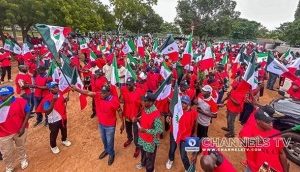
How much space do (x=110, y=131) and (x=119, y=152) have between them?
3.69 feet

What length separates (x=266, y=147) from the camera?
3.65 metres

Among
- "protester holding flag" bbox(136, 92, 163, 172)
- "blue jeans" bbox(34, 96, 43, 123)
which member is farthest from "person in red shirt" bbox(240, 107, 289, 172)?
"blue jeans" bbox(34, 96, 43, 123)

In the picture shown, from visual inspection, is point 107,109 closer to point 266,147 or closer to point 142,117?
point 142,117

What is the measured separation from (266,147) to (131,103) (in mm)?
3407

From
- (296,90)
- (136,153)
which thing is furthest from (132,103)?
(296,90)

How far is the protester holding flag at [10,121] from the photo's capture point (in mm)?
5305

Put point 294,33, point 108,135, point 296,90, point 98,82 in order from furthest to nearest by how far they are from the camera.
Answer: point 294,33 < point 98,82 < point 296,90 < point 108,135

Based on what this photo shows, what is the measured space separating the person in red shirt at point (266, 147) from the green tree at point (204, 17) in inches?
1810

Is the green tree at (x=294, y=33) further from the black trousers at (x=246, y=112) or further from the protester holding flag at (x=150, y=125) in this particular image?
the protester holding flag at (x=150, y=125)

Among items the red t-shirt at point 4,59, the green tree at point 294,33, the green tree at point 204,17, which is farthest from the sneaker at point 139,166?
the green tree at point 204,17

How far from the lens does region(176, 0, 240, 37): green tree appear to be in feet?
157

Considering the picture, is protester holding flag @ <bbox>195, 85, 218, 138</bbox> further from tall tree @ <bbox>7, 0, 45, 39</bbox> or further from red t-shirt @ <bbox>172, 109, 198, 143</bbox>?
tall tree @ <bbox>7, 0, 45, 39</bbox>

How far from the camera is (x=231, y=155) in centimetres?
670

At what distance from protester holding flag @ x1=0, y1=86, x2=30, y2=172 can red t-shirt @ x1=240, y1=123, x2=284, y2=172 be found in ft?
14.4
